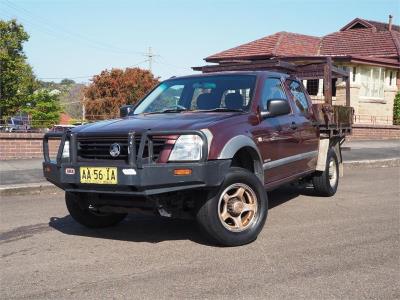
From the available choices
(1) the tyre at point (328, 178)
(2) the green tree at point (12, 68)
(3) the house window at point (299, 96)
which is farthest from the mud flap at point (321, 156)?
(2) the green tree at point (12, 68)

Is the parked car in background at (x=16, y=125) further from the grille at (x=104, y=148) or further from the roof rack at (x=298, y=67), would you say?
the grille at (x=104, y=148)

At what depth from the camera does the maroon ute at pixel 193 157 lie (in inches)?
191

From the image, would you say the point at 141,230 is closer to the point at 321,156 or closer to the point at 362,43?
the point at 321,156

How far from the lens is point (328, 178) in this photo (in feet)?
27.0

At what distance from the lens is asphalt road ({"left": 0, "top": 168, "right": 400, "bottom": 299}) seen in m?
4.00

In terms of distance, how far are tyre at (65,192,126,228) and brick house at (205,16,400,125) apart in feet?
57.5

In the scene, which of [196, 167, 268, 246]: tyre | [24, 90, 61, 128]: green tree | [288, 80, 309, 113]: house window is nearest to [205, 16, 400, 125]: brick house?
[24, 90, 61, 128]: green tree

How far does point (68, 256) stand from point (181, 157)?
139 centimetres

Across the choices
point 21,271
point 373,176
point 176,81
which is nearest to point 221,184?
point 21,271

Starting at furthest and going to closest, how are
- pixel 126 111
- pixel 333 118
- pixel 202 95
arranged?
pixel 333 118, pixel 126 111, pixel 202 95

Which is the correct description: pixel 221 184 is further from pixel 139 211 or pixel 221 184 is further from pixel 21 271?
pixel 21 271

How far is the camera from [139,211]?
5176 millimetres

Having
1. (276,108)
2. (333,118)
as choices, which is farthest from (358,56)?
(276,108)

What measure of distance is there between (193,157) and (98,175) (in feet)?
2.95
